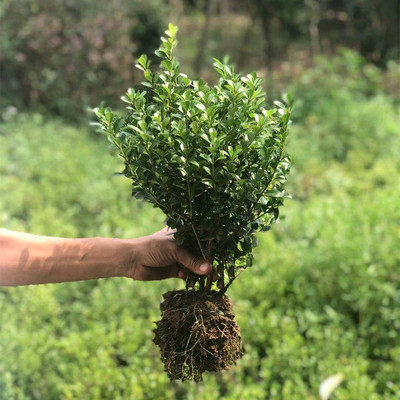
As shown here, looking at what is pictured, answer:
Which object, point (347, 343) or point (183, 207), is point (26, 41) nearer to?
point (347, 343)

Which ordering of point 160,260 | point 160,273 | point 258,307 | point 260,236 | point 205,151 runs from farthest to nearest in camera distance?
1. point 260,236
2. point 258,307
3. point 160,273
4. point 160,260
5. point 205,151

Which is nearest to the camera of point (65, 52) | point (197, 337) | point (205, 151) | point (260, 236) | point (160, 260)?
point (205, 151)

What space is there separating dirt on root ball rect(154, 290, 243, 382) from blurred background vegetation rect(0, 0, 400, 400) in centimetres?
118

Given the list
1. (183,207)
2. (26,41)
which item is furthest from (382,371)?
(26,41)

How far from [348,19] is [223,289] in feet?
33.5

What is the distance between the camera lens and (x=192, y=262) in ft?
5.80

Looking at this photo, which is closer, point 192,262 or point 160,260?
point 192,262

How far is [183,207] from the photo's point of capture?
1.68 metres

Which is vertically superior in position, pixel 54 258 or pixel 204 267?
pixel 204 267

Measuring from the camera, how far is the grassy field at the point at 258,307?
10.5 feet

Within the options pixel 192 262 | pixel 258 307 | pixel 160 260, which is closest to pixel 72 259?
pixel 160 260

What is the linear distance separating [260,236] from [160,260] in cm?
265

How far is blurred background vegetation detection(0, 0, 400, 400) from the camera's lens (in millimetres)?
3328

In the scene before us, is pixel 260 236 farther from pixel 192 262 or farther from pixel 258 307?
pixel 192 262
